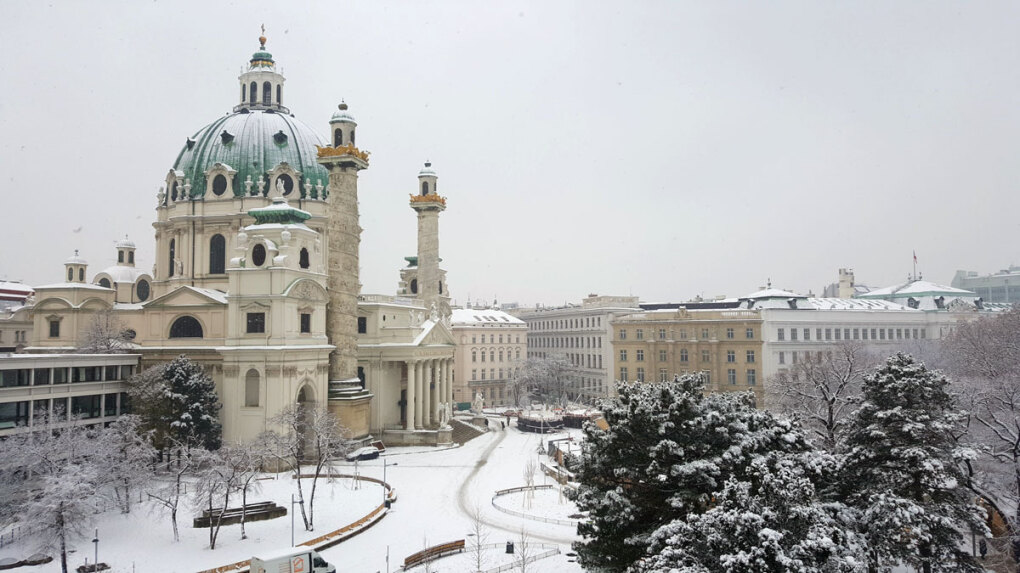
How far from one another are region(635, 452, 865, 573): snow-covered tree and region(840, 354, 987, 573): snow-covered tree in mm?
3274

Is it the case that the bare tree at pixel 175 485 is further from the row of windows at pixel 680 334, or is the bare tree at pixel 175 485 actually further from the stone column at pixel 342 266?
the row of windows at pixel 680 334

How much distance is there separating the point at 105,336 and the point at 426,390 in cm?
2705

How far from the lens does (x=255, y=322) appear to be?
163 ft

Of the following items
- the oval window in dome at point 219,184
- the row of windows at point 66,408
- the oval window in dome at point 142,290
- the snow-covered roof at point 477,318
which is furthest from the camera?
the snow-covered roof at point 477,318

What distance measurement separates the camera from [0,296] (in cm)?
8875

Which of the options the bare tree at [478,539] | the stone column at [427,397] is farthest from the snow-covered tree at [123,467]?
the stone column at [427,397]

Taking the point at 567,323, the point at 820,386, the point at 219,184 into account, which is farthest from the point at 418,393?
the point at 567,323

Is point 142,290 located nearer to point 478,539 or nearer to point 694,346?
point 478,539

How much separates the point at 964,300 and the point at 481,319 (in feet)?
202

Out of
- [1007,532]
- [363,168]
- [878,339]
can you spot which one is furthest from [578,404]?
[1007,532]

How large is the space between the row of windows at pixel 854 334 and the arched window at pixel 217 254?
179ft

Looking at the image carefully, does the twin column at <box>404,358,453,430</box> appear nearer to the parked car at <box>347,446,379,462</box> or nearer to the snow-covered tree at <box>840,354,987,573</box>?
the parked car at <box>347,446,379,462</box>

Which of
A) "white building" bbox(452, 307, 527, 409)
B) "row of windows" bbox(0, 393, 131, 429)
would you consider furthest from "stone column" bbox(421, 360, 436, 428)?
"white building" bbox(452, 307, 527, 409)

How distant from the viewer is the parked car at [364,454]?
5238cm
